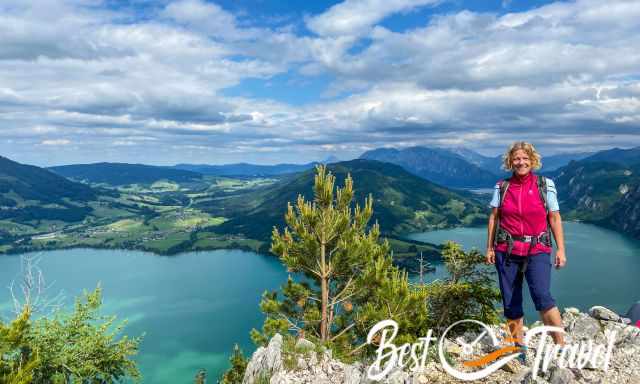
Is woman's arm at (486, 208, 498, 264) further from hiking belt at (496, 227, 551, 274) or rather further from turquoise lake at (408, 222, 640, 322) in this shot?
turquoise lake at (408, 222, 640, 322)

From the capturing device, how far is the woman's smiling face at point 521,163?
6.95 m

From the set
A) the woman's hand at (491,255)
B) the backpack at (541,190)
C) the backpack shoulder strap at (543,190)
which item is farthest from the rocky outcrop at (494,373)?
the backpack shoulder strap at (543,190)

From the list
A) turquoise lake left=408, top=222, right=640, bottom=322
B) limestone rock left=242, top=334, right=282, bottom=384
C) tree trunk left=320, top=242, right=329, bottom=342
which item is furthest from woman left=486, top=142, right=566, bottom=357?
turquoise lake left=408, top=222, right=640, bottom=322

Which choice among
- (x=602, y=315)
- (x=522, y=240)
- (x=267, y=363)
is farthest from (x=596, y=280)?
(x=522, y=240)

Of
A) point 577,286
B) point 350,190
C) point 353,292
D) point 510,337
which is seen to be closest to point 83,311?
point 353,292

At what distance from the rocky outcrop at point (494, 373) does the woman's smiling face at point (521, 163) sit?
3.61 m

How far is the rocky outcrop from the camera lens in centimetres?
737

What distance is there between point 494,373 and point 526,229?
3252 millimetres

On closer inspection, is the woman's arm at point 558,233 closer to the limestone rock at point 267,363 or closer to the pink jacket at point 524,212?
the pink jacket at point 524,212

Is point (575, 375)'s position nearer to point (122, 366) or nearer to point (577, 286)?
point (122, 366)

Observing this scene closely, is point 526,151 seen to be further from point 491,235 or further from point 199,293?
Result: point 199,293

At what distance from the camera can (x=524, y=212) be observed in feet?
22.6

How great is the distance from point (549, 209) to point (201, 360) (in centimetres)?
9816

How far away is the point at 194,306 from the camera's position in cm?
12838
